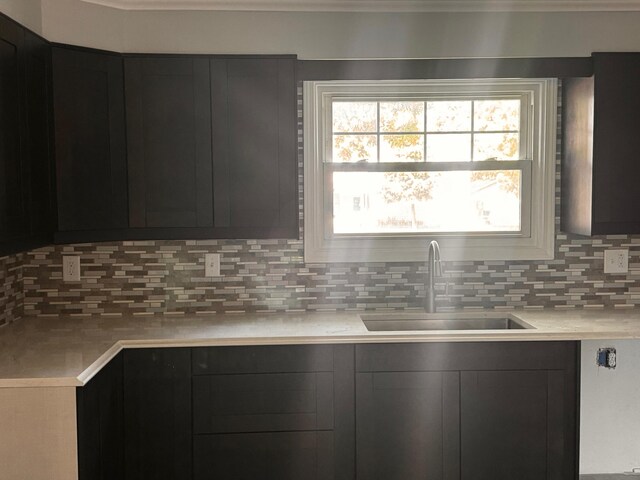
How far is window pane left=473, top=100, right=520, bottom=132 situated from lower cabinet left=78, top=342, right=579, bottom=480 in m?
1.22

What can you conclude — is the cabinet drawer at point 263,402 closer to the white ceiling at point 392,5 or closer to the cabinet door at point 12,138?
the cabinet door at point 12,138

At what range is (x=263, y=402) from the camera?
10.3ft

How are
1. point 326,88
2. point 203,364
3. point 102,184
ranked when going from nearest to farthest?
point 203,364
point 102,184
point 326,88

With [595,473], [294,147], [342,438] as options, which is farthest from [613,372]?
[294,147]

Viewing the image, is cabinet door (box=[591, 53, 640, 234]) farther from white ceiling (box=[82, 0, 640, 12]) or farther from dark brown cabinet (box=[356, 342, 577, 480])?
dark brown cabinet (box=[356, 342, 577, 480])

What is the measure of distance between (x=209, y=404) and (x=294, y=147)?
1247 mm

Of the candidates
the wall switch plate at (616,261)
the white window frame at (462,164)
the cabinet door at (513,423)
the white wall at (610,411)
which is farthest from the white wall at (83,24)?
the white wall at (610,411)

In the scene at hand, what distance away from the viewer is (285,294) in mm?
3779

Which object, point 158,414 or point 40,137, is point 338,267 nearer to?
point 158,414

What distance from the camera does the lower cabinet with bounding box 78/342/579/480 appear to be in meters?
3.13

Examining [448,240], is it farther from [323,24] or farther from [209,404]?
[209,404]

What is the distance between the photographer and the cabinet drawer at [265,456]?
3143mm

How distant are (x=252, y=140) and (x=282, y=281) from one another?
2.50ft

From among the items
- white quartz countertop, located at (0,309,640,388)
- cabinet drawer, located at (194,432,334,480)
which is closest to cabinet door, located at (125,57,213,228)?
white quartz countertop, located at (0,309,640,388)
